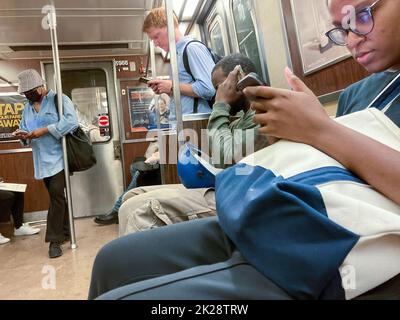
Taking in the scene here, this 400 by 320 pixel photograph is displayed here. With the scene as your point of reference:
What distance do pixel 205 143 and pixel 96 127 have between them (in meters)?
2.98

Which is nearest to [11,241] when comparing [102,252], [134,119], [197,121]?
[134,119]

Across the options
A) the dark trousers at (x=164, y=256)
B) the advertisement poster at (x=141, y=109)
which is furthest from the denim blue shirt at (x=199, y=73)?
the advertisement poster at (x=141, y=109)

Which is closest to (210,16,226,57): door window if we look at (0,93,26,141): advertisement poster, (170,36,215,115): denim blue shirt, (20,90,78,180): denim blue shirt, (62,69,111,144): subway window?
(170,36,215,115): denim blue shirt

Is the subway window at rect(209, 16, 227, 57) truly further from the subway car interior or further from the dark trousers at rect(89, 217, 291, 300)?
the dark trousers at rect(89, 217, 291, 300)

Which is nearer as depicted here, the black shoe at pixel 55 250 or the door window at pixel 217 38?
the black shoe at pixel 55 250

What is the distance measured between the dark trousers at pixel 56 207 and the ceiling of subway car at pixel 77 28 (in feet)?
5.43

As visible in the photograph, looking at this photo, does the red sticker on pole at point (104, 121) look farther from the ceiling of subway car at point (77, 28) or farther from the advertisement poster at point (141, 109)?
the ceiling of subway car at point (77, 28)

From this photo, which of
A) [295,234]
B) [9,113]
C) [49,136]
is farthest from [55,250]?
[9,113]

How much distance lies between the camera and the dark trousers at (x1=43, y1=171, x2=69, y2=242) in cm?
223

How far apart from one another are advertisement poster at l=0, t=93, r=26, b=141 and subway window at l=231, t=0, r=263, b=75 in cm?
305

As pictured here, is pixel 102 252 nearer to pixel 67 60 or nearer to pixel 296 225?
pixel 296 225

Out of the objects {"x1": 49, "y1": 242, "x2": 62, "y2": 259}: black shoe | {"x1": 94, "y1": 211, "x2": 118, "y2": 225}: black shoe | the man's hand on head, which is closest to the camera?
the man's hand on head

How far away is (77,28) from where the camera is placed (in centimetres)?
335

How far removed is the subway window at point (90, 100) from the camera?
383 cm
